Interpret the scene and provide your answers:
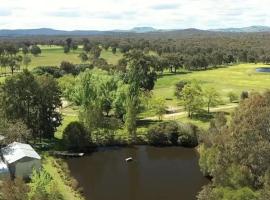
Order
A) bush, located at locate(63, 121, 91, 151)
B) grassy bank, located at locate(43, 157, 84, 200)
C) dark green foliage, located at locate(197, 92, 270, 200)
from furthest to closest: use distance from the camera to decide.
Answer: bush, located at locate(63, 121, 91, 151), grassy bank, located at locate(43, 157, 84, 200), dark green foliage, located at locate(197, 92, 270, 200)

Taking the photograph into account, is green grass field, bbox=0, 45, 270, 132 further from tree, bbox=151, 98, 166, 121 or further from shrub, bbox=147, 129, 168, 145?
shrub, bbox=147, 129, 168, 145

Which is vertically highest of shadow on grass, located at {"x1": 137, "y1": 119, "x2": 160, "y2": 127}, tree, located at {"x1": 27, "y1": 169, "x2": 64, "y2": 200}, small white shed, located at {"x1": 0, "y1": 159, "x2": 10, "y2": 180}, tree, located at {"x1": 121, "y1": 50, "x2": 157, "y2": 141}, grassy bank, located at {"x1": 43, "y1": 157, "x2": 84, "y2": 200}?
tree, located at {"x1": 121, "y1": 50, "x2": 157, "y2": 141}

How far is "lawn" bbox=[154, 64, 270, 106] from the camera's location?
13074 centimetres

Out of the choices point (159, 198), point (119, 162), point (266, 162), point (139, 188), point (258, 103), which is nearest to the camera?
point (266, 162)

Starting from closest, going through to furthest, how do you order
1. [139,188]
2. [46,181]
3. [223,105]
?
[46,181]
[139,188]
[223,105]

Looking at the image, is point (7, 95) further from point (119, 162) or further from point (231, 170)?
point (231, 170)

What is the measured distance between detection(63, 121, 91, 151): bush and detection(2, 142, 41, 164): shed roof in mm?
11936

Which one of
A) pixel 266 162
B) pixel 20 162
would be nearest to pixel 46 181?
pixel 20 162

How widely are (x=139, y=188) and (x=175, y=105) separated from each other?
176ft

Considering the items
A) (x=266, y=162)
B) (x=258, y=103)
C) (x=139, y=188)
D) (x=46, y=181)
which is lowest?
(x=139, y=188)

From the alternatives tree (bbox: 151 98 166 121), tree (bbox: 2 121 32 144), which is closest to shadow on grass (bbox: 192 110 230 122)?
tree (bbox: 151 98 166 121)

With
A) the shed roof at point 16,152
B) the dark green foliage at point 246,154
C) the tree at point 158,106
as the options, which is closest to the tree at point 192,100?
the tree at point 158,106

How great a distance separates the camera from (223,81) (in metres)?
153

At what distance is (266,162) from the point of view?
40.1 meters
